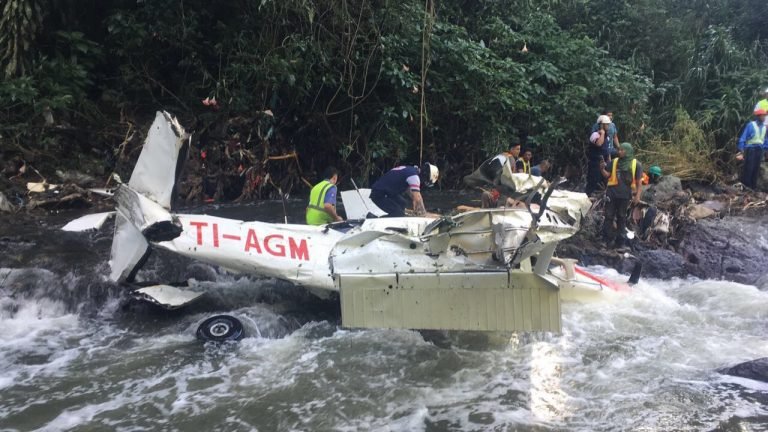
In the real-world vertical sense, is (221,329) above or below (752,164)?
below

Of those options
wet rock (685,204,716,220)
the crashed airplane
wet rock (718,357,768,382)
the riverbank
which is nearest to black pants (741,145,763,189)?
the riverbank

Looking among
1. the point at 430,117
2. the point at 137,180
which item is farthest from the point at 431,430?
the point at 430,117

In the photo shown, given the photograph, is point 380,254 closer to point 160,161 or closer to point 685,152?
point 160,161

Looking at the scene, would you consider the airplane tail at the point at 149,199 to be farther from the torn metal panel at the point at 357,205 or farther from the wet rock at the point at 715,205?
the wet rock at the point at 715,205

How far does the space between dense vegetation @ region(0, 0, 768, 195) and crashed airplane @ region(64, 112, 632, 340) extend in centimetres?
428

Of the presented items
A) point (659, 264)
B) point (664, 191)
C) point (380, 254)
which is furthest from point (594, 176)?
point (380, 254)

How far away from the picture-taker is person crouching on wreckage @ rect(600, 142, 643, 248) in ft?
27.1

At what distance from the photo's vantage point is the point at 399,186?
7.26 metres

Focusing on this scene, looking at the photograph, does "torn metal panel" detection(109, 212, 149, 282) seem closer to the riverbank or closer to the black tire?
the black tire

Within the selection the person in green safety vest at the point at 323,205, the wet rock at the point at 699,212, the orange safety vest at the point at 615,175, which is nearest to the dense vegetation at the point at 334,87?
the wet rock at the point at 699,212

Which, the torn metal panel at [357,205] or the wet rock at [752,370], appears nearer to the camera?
the wet rock at [752,370]

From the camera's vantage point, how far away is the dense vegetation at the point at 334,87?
10.2 m

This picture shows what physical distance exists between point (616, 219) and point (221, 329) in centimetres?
613

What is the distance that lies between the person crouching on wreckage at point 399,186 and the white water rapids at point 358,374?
1974 millimetres
